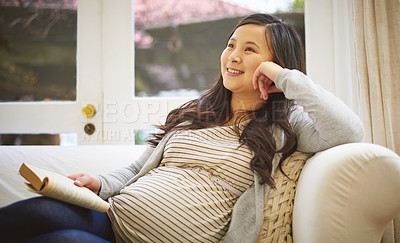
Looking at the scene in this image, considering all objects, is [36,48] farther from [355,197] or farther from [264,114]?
[355,197]

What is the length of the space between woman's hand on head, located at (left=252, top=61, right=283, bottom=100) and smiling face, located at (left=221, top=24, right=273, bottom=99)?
0.15ft

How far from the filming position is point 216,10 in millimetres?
2074

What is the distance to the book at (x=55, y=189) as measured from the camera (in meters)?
0.80

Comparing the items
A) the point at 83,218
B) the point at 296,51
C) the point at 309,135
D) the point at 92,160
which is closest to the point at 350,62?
the point at 296,51

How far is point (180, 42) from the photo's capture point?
2.09 meters

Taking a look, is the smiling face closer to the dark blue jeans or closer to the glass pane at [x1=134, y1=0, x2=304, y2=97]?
the dark blue jeans

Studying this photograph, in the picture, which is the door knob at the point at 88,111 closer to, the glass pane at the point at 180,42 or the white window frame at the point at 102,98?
the white window frame at the point at 102,98

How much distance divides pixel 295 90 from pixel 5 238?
2.71ft

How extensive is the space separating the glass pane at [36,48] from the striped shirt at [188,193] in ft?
3.87

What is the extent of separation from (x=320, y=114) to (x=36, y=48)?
67.6 inches

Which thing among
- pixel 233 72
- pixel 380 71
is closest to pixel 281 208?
pixel 233 72

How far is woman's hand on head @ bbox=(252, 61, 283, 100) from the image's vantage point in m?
1.14

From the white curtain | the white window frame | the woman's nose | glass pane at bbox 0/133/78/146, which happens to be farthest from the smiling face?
glass pane at bbox 0/133/78/146

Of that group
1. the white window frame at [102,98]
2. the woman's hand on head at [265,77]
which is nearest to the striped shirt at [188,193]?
the woman's hand on head at [265,77]
